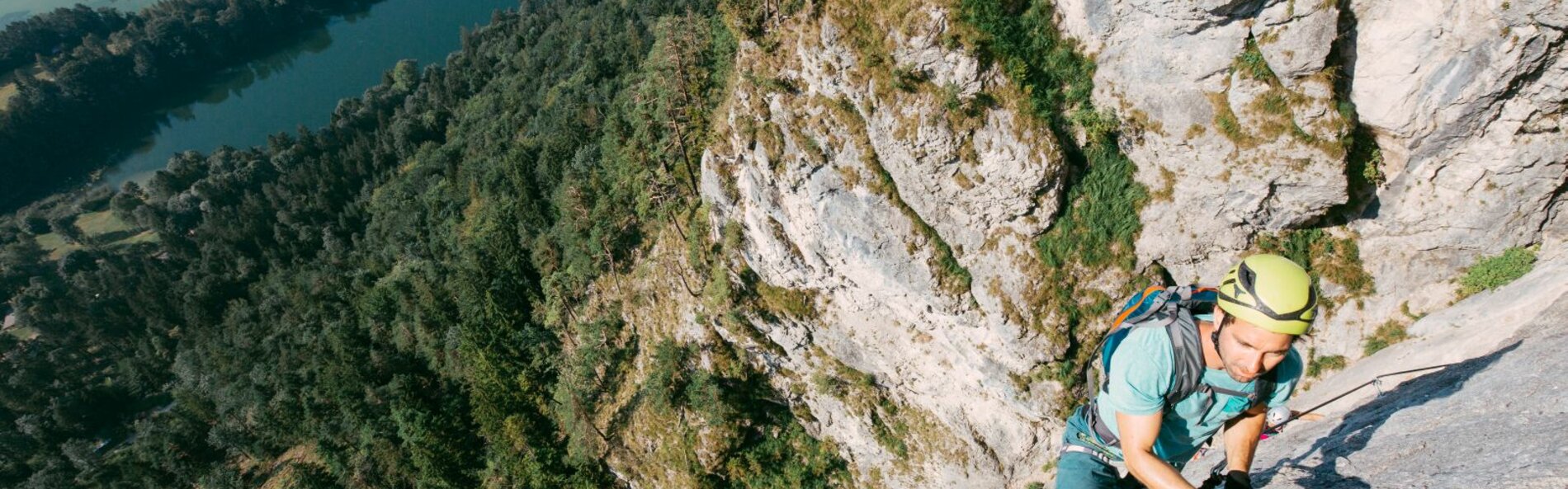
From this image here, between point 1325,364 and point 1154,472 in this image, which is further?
point 1325,364

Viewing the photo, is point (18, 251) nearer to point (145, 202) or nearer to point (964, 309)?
point (145, 202)

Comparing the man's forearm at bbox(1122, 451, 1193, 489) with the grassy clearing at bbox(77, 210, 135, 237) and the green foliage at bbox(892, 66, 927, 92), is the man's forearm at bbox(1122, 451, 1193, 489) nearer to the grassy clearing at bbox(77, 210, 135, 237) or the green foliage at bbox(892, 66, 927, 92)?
the green foliage at bbox(892, 66, 927, 92)

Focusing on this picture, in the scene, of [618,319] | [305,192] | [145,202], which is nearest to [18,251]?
[145,202]

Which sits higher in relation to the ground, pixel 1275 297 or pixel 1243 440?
pixel 1275 297

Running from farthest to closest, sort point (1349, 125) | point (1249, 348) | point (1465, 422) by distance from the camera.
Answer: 1. point (1349, 125)
2. point (1465, 422)
3. point (1249, 348)

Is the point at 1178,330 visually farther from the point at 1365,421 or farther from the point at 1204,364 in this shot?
the point at 1365,421

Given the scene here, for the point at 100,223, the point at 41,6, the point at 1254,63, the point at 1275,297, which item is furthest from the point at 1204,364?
the point at 41,6
